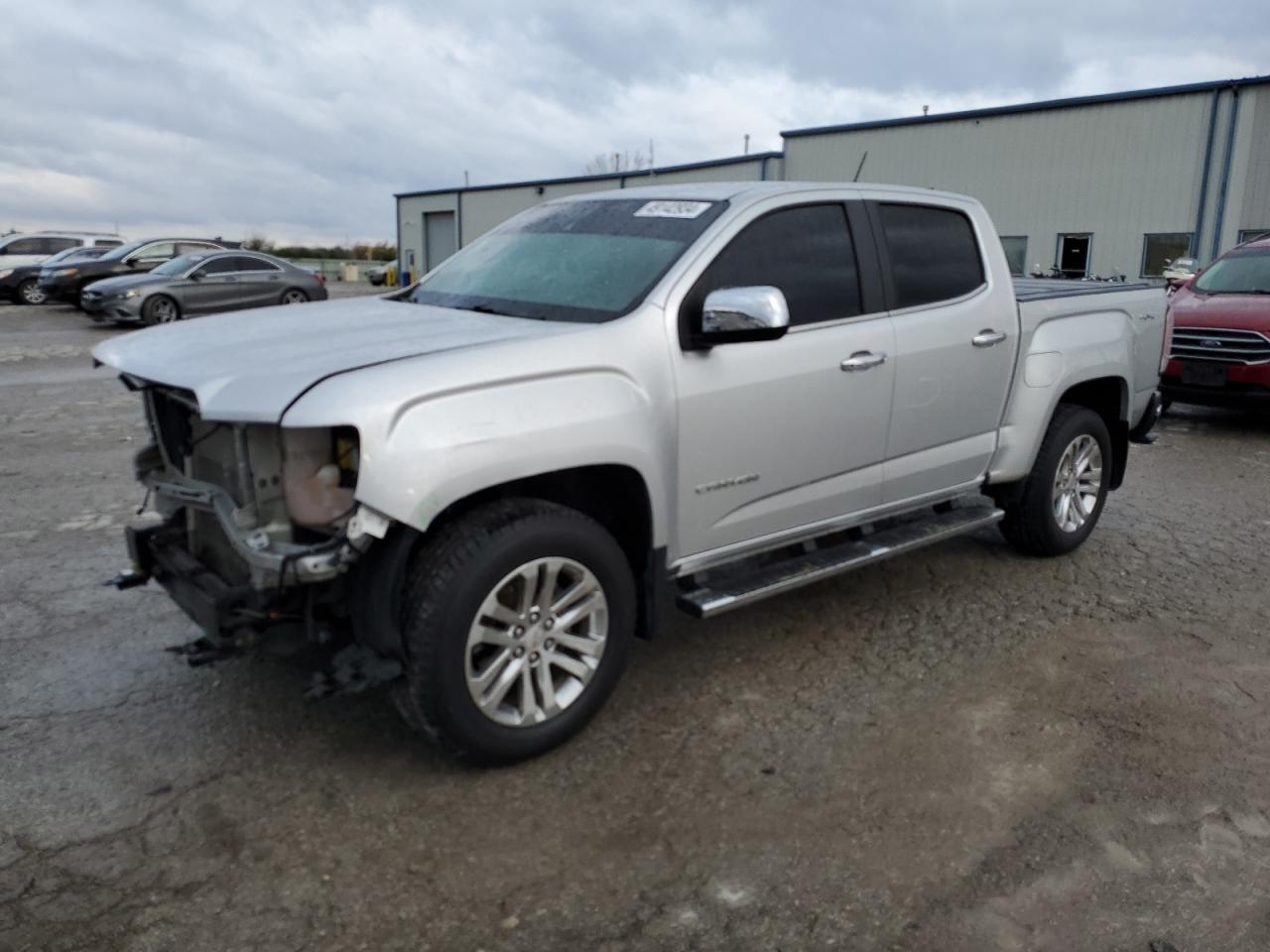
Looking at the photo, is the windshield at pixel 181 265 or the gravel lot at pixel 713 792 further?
the windshield at pixel 181 265

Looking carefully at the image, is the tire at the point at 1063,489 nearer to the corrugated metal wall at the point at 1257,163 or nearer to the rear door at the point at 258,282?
the rear door at the point at 258,282

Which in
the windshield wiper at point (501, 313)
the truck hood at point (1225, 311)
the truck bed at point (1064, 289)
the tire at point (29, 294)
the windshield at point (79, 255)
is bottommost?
the tire at point (29, 294)

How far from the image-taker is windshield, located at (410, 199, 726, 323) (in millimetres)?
3768

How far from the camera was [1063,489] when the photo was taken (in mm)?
5500

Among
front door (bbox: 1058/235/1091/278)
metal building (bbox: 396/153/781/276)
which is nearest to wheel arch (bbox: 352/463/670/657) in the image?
front door (bbox: 1058/235/1091/278)

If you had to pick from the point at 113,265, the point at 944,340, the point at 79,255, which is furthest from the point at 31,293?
the point at 944,340

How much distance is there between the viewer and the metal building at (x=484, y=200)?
1171 inches

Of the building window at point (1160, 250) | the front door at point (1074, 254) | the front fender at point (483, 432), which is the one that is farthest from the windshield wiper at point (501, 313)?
the front door at point (1074, 254)

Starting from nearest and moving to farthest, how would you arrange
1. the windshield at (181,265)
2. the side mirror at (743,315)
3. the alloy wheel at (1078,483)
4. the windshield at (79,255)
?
the side mirror at (743,315) < the alloy wheel at (1078,483) < the windshield at (181,265) < the windshield at (79,255)

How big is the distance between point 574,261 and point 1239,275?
9.31m

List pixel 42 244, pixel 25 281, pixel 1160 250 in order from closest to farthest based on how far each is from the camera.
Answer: pixel 1160 250, pixel 25 281, pixel 42 244

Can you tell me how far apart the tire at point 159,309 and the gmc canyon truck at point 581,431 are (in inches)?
577

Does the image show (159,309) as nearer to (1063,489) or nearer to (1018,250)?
(1063,489)

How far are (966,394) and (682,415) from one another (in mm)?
1779
